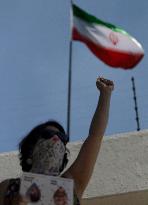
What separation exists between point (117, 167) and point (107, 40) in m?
1.36

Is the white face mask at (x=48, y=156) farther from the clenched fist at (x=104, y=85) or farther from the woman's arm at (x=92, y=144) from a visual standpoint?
the clenched fist at (x=104, y=85)

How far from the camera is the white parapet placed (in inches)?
195

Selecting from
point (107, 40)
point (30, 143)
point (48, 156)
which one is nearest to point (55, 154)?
point (48, 156)

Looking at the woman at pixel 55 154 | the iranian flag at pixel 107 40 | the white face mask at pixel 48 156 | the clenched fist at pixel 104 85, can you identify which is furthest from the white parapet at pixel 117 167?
the white face mask at pixel 48 156

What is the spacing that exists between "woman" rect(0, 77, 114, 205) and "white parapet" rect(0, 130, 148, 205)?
7.03 feet

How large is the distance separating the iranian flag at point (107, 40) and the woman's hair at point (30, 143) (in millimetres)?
1200

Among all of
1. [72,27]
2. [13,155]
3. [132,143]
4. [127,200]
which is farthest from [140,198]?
[72,27]

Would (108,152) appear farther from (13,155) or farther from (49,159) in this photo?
(49,159)

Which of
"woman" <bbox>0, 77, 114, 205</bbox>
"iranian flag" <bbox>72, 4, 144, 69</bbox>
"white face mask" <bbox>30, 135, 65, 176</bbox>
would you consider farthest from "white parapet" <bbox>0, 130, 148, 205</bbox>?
"white face mask" <bbox>30, 135, 65, 176</bbox>

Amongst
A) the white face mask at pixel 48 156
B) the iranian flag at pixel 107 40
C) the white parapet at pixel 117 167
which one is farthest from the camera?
the white parapet at pixel 117 167

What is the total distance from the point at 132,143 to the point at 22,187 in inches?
116

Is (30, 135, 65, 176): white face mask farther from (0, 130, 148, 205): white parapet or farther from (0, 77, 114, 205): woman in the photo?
(0, 130, 148, 205): white parapet

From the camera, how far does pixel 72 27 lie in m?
4.17

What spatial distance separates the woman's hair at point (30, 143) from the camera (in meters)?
2.68
